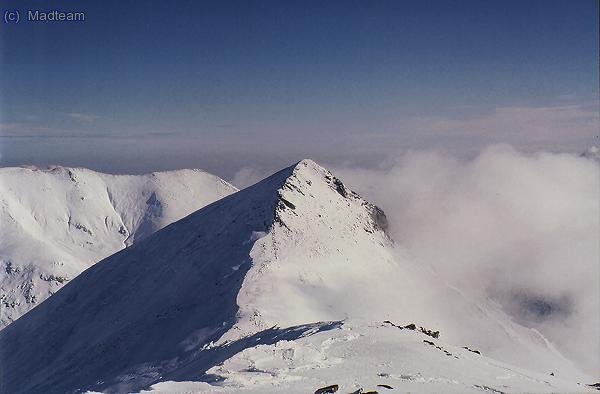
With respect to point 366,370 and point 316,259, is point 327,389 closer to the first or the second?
point 366,370

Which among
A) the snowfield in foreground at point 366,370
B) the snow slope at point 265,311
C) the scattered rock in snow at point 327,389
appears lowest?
the snow slope at point 265,311

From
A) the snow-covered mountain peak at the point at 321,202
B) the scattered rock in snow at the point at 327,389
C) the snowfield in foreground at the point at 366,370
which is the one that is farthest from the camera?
the snow-covered mountain peak at the point at 321,202

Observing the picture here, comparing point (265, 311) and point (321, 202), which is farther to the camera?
point (321, 202)

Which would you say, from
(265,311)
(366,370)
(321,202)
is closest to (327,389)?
(366,370)

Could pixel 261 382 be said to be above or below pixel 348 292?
above

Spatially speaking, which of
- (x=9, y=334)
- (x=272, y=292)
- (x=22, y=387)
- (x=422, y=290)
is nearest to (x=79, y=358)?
(x=22, y=387)

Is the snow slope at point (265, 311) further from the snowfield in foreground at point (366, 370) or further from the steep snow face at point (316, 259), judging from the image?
the steep snow face at point (316, 259)

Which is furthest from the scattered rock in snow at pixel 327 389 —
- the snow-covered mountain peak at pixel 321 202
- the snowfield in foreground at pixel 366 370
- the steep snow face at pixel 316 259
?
the snow-covered mountain peak at pixel 321 202

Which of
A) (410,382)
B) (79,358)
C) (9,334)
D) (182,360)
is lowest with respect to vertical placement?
(9,334)

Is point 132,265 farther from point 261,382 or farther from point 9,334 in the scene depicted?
point 261,382

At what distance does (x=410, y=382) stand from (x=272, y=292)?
205 feet

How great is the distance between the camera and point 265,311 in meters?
84.5

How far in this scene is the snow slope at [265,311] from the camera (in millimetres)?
39719

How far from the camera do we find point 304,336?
47.8 m
